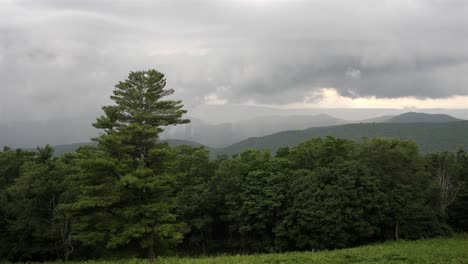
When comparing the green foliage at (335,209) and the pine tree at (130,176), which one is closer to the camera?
the pine tree at (130,176)

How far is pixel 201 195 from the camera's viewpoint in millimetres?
38688

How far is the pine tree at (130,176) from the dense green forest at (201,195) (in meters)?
0.09

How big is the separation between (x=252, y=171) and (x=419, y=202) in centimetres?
1735

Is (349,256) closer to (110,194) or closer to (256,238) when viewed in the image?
(110,194)

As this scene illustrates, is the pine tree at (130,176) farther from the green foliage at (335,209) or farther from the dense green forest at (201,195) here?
the green foliage at (335,209)

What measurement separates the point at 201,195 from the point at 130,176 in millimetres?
16864

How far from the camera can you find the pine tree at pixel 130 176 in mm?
23377

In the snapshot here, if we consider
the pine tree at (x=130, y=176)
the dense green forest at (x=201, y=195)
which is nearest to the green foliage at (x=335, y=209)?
the dense green forest at (x=201, y=195)

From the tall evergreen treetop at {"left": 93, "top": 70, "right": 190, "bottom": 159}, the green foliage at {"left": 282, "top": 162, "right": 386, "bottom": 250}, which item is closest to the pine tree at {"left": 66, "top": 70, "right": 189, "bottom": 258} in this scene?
the tall evergreen treetop at {"left": 93, "top": 70, "right": 190, "bottom": 159}

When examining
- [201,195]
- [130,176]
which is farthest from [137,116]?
[201,195]

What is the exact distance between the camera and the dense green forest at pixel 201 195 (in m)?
24.2

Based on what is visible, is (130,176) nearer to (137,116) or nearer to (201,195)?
(137,116)

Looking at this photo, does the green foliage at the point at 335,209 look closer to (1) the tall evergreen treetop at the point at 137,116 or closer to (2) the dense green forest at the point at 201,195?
(2) the dense green forest at the point at 201,195

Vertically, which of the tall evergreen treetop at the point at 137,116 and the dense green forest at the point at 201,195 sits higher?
the tall evergreen treetop at the point at 137,116
